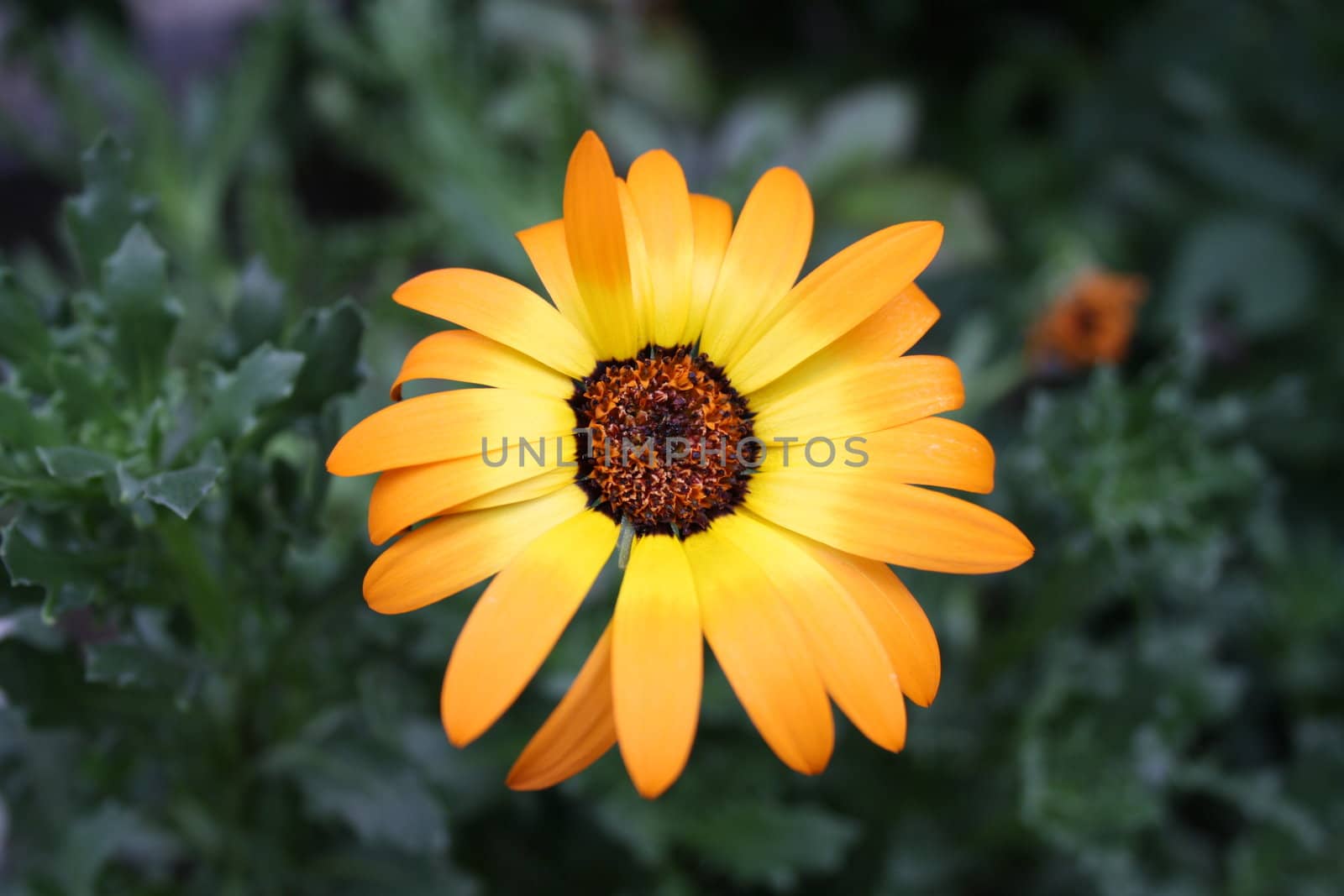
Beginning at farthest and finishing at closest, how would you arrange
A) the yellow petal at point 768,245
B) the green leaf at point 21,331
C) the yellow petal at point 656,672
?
the green leaf at point 21,331
the yellow petal at point 768,245
the yellow petal at point 656,672

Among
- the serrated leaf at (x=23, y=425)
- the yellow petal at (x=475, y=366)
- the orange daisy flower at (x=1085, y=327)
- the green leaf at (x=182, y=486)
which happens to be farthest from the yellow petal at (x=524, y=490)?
the orange daisy flower at (x=1085, y=327)

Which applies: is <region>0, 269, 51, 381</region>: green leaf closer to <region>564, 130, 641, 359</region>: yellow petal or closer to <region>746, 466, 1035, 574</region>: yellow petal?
<region>564, 130, 641, 359</region>: yellow petal

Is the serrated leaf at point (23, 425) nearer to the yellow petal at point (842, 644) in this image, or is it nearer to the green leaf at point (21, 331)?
the green leaf at point (21, 331)

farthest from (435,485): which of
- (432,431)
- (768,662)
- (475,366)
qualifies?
(768,662)

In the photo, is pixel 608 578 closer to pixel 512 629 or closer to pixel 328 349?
pixel 328 349

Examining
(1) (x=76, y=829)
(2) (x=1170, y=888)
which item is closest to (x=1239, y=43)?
(2) (x=1170, y=888)

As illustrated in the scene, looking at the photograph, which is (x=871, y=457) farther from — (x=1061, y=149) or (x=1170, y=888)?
(x=1061, y=149)
